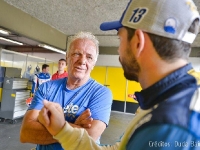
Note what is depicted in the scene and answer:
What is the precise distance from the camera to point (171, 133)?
1.42 feet

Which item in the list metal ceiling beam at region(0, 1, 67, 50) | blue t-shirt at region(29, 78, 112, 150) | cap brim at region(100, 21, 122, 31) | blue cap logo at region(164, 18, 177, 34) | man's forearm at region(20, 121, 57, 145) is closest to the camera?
blue cap logo at region(164, 18, 177, 34)

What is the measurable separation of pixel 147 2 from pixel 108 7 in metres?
3.23

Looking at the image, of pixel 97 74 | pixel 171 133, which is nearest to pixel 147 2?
pixel 171 133

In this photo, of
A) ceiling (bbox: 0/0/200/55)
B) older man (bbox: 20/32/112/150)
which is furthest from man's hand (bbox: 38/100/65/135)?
ceiling (bbox: 0/0/200/55)

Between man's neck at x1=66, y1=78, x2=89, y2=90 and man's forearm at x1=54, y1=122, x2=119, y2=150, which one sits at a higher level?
man's neck at x1=66, y1=78, x2=89, y2=90

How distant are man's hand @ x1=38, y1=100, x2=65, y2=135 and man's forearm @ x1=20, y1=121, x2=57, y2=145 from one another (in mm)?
254

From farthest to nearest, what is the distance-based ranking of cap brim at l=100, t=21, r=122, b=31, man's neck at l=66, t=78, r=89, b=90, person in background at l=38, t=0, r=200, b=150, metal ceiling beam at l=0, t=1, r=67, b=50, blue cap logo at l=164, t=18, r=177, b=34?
metal ceiling beam at l=0, t=1, r=67, b=50 → man's neck at l=66, t=78, r=89, b=90 → cap brim at l=100, t=21, r=122, b=31 → blue cap logo at l=164, t=18, r=177, b=34 → person in background at l=38, t=0, r=200, b=150

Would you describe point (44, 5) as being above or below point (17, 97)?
above

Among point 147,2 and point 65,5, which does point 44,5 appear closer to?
point 65,5

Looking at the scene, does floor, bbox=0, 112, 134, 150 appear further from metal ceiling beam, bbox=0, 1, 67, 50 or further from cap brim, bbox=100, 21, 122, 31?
cap brim, bbox=100, 21, 122, 31

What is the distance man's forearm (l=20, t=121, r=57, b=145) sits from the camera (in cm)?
111

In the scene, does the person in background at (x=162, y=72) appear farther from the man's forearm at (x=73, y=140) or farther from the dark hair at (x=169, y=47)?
the man's forearm at (x=73, y=140)

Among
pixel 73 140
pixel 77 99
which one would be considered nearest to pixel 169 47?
pixel 73 140

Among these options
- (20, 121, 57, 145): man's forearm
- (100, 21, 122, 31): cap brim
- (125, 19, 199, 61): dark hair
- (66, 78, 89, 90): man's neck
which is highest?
(100, 21, 122, 31): cap brim
